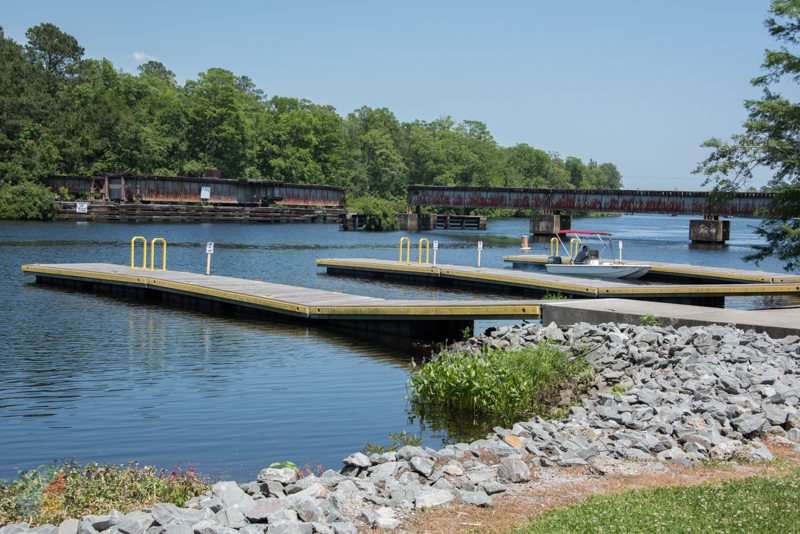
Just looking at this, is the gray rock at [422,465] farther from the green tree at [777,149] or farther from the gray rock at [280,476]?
the green tree at [777,149]

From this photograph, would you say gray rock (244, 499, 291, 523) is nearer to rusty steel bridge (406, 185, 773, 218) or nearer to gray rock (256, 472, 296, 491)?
gray rock (256, 472, 296, 491)

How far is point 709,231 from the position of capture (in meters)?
73.3

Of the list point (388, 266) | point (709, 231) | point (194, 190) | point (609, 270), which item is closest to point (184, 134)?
point (194, 190)

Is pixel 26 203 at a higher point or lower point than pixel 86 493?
higher

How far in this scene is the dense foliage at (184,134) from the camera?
88000 mm

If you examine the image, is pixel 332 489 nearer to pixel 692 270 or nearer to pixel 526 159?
pixel 692 270

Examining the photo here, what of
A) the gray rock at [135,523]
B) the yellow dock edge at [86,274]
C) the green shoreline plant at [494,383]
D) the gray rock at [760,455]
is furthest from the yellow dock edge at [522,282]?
the gray rock at [135,523]

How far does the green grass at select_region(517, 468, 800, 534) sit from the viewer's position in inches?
213

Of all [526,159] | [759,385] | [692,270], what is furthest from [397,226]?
[526,159]

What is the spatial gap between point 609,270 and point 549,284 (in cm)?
728

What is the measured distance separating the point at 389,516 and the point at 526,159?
189 metres

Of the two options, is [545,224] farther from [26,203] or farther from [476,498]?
[476,498]

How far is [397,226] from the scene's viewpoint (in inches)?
3735

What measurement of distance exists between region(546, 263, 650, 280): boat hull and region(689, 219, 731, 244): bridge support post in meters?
47.6
